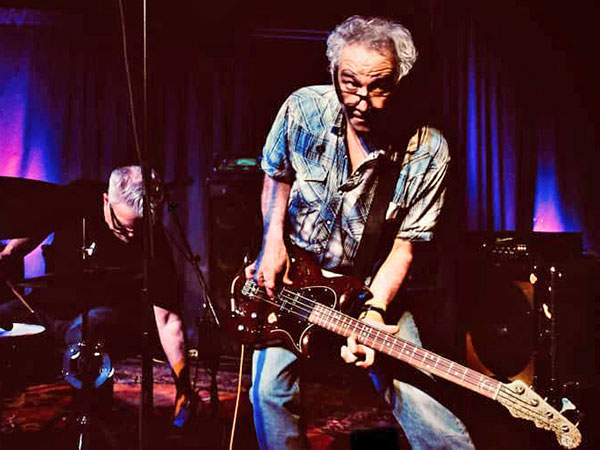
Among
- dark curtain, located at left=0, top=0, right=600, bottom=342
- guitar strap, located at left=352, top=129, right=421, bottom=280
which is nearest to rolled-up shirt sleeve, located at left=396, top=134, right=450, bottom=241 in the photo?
guitar strap, located at left=352, top=129, right=421, bottom=280

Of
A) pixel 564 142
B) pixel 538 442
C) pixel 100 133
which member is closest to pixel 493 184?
pixel 564 142

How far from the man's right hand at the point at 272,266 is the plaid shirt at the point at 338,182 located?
0.55ft

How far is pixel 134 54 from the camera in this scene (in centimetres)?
705

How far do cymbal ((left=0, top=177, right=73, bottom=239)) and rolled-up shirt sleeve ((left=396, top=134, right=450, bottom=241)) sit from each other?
150cm

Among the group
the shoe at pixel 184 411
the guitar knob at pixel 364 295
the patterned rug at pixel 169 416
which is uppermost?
the guitar knob at pixel 364 295

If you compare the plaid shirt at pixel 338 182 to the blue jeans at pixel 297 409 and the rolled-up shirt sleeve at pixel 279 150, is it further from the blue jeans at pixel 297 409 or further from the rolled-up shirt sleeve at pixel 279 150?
the blue jeans at pixel 297 409

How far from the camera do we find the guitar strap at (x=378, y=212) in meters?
2.56

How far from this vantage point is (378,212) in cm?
255

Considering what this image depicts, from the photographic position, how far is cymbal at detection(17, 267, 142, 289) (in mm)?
3012

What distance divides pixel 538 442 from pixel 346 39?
2.47m

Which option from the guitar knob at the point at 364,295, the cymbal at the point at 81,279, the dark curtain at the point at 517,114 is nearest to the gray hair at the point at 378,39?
the guitar knob at the point at 364,295

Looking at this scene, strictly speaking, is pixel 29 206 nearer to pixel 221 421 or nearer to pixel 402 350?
pixel 402 350

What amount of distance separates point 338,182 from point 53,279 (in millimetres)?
1654

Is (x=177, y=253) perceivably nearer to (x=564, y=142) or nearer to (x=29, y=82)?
(x=29, y=82)
